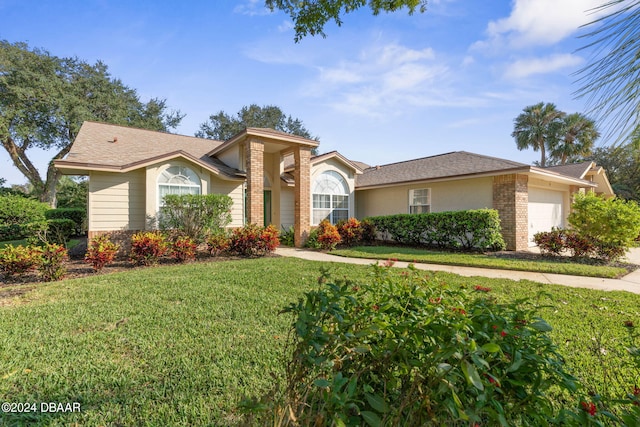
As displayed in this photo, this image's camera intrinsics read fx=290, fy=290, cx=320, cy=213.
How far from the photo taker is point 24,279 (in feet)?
22.0

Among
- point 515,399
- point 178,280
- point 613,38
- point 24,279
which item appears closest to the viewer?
point 515,399

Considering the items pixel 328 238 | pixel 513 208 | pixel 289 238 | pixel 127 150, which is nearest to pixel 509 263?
Answer: pixel 513 208

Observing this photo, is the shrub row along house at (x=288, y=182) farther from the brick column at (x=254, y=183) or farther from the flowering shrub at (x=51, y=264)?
the flowering shrub at (x=51, y=264)

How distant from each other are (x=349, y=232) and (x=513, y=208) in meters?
6.35

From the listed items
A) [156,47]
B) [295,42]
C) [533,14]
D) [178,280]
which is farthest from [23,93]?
[533,14]

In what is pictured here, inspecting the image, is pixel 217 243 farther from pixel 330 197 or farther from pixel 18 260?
pixel 330 197

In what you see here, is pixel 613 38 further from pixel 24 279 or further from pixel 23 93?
pixel 23 93

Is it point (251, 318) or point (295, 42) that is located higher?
point (295, 42)

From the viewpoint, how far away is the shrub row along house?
9.90 meters

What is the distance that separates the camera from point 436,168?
14172mm

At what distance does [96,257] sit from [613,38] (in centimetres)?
932

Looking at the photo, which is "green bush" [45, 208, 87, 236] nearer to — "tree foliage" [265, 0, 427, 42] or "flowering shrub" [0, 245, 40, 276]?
"flowering shrub" [0, 245, 40, 276]

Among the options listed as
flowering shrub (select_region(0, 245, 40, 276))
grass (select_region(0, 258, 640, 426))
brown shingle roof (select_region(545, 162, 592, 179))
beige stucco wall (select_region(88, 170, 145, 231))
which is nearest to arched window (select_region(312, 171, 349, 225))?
beige stucco wall (select_region(88, 170, 145, 231))

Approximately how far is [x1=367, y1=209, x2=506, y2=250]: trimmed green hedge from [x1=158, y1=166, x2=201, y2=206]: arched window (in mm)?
8052
